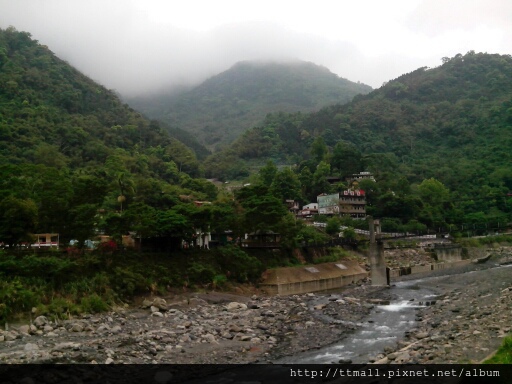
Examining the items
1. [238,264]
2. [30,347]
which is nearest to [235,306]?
[238,264]

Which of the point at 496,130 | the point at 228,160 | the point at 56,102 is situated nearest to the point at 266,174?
the point at 228,160

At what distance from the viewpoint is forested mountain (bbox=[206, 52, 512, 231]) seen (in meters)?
105

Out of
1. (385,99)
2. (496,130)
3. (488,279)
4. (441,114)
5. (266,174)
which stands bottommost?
(488,279)

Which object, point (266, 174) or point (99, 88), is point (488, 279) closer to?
point (266, 174)

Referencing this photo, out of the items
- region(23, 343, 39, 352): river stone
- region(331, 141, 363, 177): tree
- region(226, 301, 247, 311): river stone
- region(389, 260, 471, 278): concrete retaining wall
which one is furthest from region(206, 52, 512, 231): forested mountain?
region(23, 343, 39, 352): river stone

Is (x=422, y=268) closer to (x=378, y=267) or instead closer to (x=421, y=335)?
(x=378, y=267)

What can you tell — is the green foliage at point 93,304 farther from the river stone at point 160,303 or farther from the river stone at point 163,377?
the river stone at point 163,377

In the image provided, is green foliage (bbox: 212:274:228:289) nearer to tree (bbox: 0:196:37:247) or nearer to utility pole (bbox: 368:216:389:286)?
tree (bbox: 0:196:37:247)

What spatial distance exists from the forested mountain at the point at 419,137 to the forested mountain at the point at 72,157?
30.4 metres

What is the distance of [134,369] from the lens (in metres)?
18.7

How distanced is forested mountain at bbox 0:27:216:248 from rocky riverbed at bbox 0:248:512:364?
1029 centimetres

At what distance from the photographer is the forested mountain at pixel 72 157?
37.0m

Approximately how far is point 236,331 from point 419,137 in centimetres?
13134

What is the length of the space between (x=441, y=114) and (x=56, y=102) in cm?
11737
